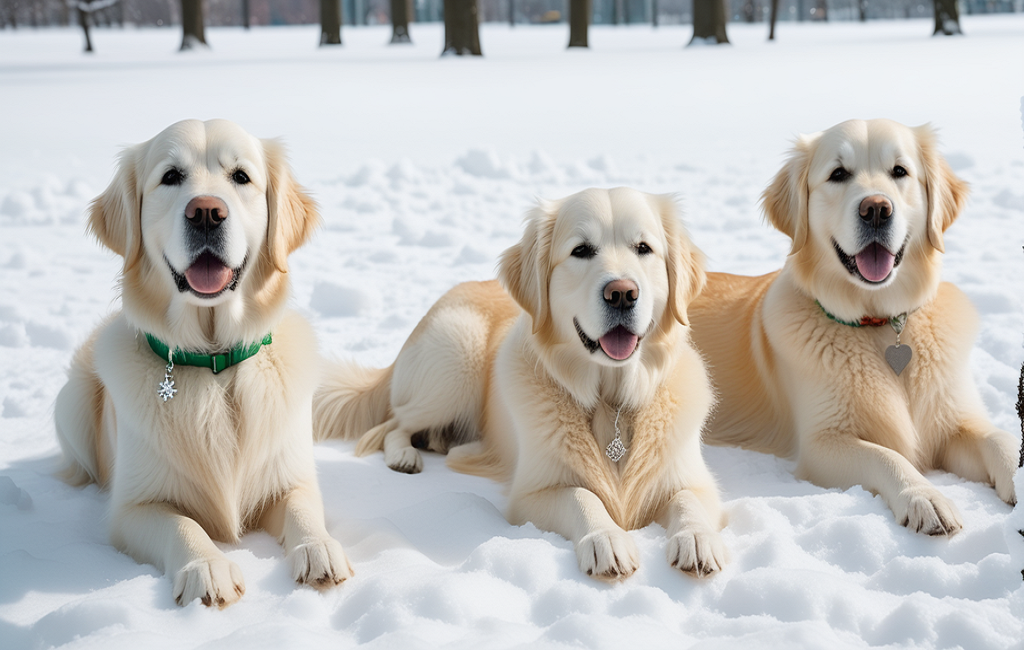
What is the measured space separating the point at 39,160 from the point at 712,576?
8756mm

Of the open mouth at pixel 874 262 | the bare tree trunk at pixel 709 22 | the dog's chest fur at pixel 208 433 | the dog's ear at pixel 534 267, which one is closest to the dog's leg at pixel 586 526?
the dog's ear at pixel 534 267

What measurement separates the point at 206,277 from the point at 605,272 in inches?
49.0

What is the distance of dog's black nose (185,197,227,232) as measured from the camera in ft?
8.77

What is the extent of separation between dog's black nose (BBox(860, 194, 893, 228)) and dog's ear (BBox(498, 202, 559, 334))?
1.12 meters

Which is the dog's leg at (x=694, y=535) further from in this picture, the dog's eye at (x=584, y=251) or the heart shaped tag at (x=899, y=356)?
the heart shaped tag at (x=899, y=356)

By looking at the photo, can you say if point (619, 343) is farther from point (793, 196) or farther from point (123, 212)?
point (123, 212)

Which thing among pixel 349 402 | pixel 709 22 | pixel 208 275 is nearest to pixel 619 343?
pixel 208 275

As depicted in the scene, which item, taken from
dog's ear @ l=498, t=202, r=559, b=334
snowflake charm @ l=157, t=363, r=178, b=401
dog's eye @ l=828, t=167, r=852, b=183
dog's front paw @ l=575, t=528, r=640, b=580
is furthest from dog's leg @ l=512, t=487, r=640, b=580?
dog's eye @ l=828, t=167, r=852, b=183

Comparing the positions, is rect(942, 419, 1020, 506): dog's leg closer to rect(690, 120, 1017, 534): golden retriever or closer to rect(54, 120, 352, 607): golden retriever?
rect(690, 120, 1017, 534): golden retriever

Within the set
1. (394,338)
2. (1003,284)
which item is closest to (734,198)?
(1003,284)

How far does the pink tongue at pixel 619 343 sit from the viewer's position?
2.99 m

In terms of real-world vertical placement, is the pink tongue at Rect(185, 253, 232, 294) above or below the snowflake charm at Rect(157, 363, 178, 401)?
above

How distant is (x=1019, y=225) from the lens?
6.79m

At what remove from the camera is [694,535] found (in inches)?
109
